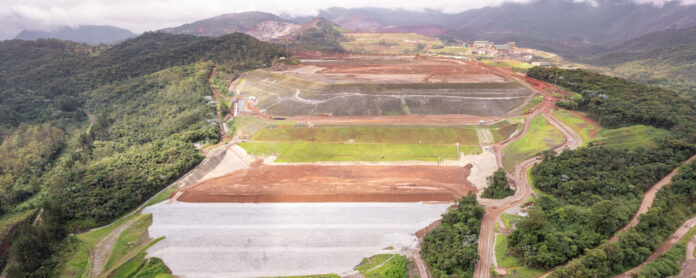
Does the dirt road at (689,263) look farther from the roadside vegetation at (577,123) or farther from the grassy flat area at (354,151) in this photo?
the grassy flat area at (354,151)

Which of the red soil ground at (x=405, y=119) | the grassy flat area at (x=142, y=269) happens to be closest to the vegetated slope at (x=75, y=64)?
the red soil ground at (x=405, y=119)

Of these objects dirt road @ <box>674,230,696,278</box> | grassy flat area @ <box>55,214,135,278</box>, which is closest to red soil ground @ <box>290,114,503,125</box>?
dirt road @ <box>674,230,696,278</box>

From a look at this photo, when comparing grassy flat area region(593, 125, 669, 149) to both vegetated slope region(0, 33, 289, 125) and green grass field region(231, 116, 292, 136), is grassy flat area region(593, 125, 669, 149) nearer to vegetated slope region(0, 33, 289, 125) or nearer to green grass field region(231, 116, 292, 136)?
green grass field region(231, 116, 292, 136)

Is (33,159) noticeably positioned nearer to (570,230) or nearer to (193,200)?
(193,200)

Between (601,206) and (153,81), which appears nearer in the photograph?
(601,206)

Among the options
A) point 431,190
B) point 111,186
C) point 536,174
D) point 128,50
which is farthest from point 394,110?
point 128,50

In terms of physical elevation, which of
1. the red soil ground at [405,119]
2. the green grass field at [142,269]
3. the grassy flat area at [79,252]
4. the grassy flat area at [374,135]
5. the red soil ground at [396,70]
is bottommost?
the green grass field at [142,269]
